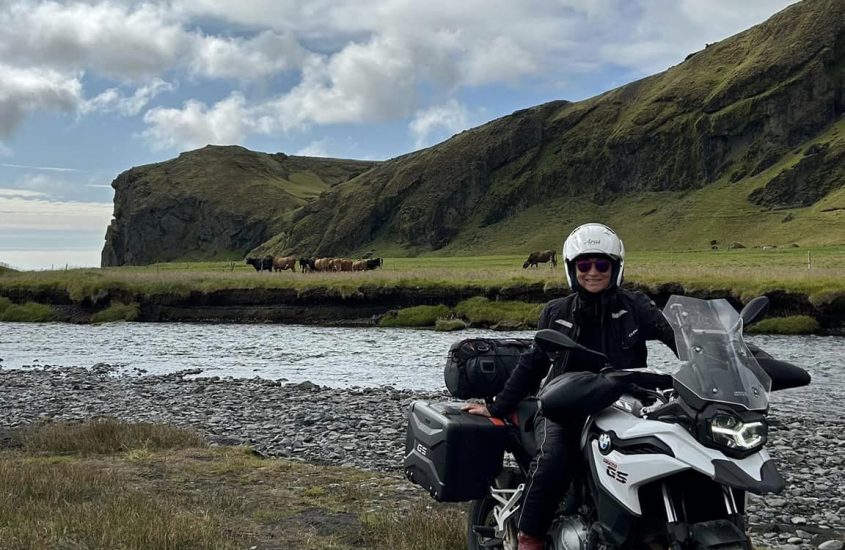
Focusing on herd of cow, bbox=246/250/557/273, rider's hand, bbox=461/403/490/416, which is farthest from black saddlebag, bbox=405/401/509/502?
herd of cow, bbox=246/250/557/273

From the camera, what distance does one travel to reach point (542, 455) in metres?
4.91

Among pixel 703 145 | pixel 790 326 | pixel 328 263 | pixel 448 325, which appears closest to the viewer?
pixel 790 326

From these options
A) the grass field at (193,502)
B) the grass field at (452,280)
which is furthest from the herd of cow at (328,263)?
the grass field at (193,502)

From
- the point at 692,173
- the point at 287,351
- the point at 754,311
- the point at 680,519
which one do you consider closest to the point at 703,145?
the point at 692,173

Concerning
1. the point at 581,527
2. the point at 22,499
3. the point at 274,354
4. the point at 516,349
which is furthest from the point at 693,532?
the point at 274,354

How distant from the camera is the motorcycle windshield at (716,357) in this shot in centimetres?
392

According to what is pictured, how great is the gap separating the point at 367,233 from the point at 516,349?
192673 millimetres

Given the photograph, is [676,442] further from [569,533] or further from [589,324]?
[589,324]

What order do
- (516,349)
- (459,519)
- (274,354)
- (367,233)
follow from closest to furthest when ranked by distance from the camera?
(516,349) < (459,519) < (274,354) < (367,233)

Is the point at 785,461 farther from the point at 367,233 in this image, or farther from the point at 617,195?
the point at 367,233

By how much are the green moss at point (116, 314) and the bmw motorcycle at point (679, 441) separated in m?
46.2

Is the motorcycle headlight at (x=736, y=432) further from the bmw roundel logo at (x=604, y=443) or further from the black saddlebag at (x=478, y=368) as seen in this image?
the black saddlebag at (x=478, y=368)

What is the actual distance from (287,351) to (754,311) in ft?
91.6

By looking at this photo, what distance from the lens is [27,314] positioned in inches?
1893
